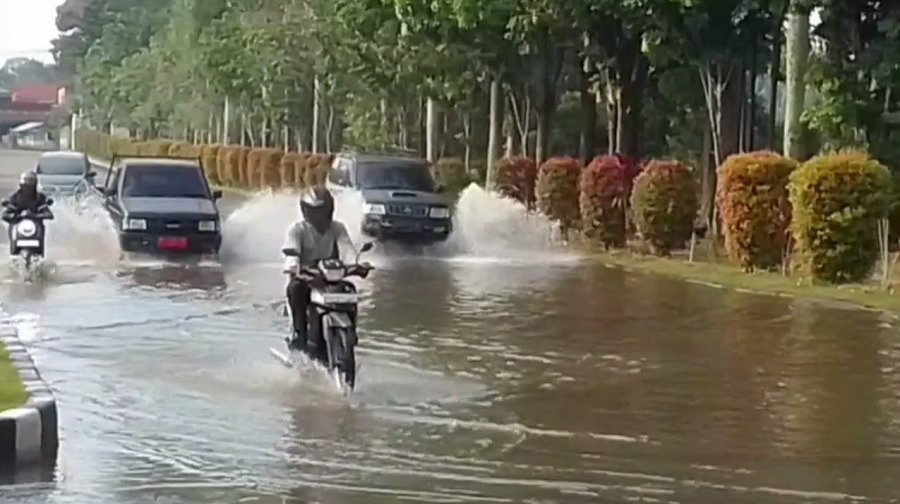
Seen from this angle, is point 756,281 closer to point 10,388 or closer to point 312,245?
point 312,245

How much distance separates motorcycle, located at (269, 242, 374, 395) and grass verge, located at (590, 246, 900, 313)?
9.25 meters

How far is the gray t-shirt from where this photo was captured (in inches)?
524

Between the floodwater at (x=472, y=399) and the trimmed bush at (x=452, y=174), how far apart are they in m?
18.9

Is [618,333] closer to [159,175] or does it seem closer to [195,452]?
[195,452]

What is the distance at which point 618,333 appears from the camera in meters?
17.8

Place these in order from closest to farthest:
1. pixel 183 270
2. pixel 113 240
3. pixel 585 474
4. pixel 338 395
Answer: pixel 585 474 < pixel 338 395 < pixel 183 270 < pixel 113 240

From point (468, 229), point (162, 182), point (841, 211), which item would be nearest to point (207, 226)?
point (162, 182)

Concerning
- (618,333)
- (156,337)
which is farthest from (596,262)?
(156,337)

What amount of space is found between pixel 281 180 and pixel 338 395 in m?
45.6

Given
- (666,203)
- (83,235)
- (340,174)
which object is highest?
(340,174)

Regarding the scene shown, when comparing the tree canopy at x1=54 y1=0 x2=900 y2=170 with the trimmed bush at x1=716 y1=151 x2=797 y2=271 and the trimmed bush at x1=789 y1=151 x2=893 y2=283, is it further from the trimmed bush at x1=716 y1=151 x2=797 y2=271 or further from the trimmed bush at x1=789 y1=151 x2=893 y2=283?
the trimmed bush at x1=789 y1=151 x2=893 y2=283

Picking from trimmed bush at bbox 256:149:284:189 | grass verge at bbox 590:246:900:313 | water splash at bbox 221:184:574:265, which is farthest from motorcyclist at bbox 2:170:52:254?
trimmed bush at bbox 256:149:284:189

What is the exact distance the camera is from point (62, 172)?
40.4 m

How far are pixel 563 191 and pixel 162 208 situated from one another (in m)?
9.59
